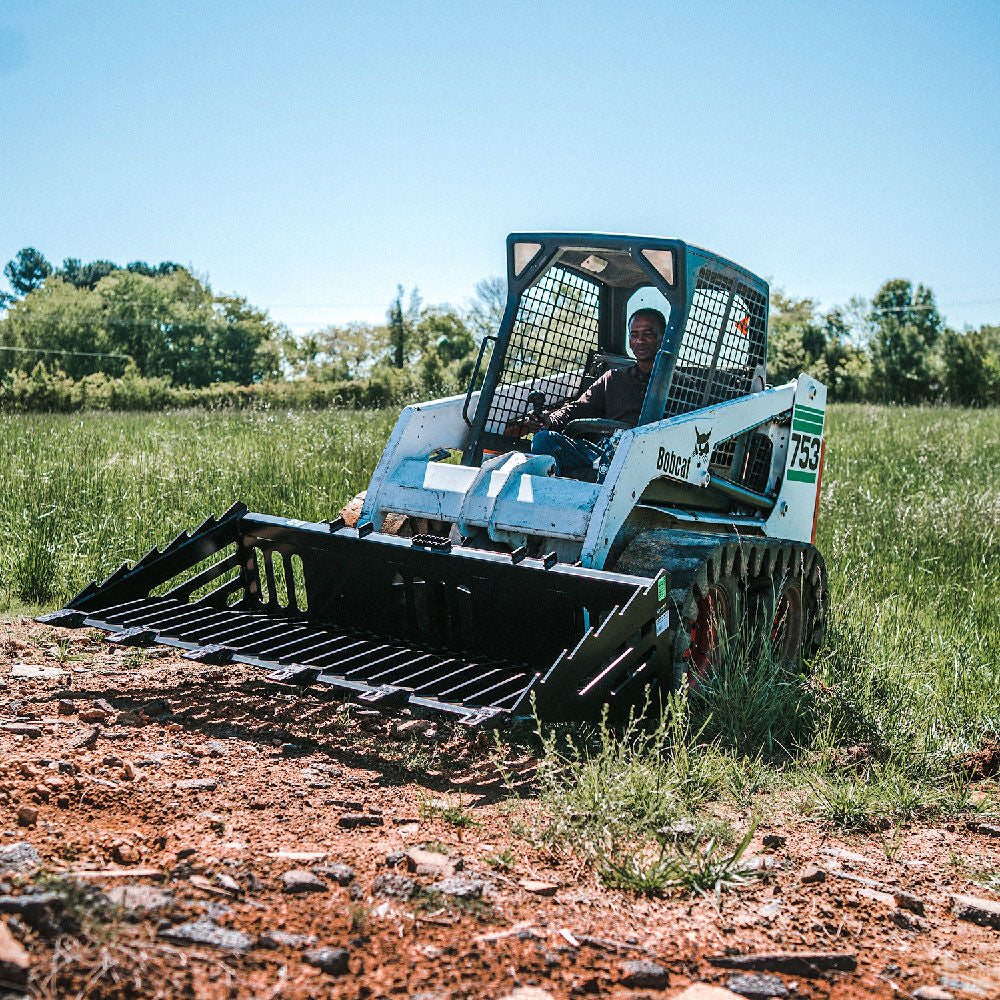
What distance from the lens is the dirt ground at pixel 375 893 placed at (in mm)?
2557

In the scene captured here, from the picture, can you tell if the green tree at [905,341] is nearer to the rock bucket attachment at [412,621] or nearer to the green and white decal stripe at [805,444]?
the green and white decal stripe at [805,444]

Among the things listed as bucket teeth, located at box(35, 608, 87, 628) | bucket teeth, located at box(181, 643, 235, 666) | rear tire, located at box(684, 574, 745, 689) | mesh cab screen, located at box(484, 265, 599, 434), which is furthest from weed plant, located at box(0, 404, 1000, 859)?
bucket teeth, located at box(35, 608, 87, 628)

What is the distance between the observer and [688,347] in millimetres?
6125

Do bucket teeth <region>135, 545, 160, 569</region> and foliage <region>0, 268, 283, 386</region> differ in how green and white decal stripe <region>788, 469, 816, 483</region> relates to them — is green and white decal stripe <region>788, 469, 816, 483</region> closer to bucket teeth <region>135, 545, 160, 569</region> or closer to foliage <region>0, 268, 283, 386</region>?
bucket teeth <region>135, 545, 160, 569</region>

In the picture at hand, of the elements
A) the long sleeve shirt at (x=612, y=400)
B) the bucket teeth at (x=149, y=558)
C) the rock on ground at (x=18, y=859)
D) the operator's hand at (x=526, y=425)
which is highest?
the long sleeve shirt at (x=612, y=400)

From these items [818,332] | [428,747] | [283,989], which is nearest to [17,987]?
[283,989]

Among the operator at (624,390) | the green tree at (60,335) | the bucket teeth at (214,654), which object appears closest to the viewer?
the bucket teeth at (214,654)

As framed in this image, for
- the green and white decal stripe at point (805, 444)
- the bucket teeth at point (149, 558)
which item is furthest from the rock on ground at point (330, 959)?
the green and white decal stripe at point (805, 444)

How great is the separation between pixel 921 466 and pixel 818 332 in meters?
62.7

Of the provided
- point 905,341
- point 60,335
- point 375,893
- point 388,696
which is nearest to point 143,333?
point 60,335

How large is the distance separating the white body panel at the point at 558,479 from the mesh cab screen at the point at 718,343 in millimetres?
227

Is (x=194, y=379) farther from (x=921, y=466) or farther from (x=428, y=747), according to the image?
(x=428, y=747)

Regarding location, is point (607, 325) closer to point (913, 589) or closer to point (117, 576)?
point (117, 576)

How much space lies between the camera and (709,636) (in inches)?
216
